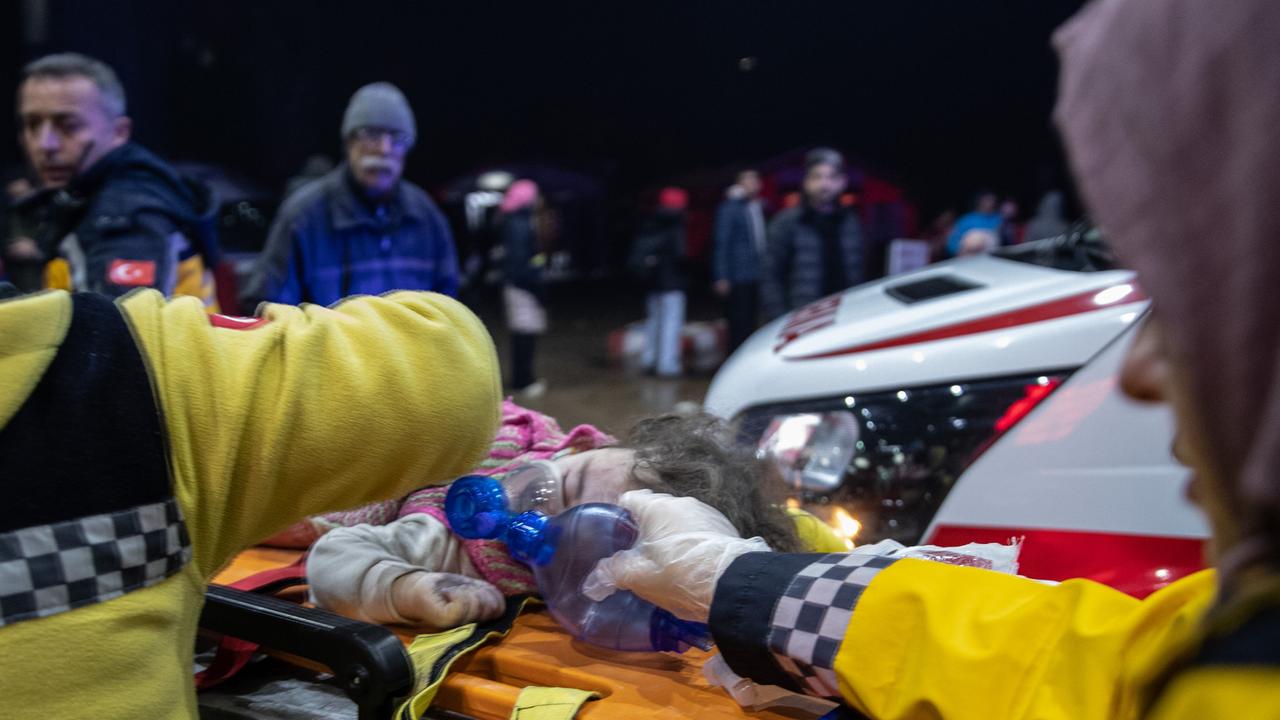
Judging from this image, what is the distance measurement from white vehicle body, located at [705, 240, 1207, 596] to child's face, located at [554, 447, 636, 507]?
1.44ft

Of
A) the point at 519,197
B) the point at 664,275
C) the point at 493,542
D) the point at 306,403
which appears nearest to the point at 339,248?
the point at 493,542

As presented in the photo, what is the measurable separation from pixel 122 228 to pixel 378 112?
50.0 inches

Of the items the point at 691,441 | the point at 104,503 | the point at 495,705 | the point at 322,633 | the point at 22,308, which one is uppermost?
the point at 22,308

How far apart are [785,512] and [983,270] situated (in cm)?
168

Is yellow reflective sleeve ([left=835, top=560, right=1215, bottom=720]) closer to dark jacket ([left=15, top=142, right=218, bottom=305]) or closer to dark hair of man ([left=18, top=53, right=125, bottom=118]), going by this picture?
dark jacket ([left=15, top=142, right=218, bottom=305])

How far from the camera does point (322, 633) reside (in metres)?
1.65

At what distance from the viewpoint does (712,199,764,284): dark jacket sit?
8.45 metres

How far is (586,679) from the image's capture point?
66.8 inches

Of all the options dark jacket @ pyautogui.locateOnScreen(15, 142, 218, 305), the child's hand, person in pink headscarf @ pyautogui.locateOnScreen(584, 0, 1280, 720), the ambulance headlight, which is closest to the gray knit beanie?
dark jacket @ pyautogui.locateOnScreen(15, 142, 218, 305)

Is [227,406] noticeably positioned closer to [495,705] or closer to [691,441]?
[495,705]

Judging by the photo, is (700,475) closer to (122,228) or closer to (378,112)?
(122,228)

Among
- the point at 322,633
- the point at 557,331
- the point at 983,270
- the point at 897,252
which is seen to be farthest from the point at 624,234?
the point at 322,633

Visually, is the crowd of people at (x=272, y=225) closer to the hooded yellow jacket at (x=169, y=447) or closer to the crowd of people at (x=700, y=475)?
the crowd of people at (x=700, y=475)

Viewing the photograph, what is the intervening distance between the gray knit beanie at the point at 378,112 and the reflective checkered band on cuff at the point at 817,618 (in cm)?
300
